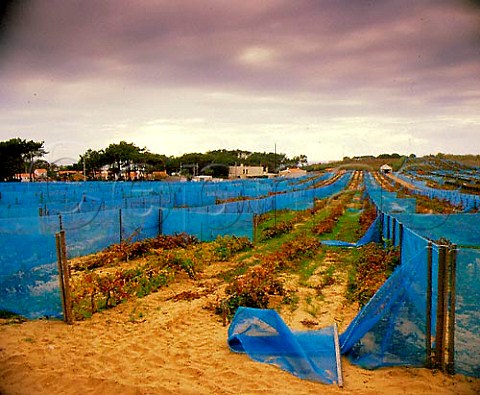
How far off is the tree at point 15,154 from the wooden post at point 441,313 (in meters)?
45.2

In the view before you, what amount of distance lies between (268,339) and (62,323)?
303 centimetres

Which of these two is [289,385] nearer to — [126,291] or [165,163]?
[126,291]

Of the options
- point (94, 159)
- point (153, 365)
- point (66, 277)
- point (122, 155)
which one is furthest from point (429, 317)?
point (94, 159)

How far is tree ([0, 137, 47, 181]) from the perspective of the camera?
4244 centimetres

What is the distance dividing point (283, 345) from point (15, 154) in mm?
48941

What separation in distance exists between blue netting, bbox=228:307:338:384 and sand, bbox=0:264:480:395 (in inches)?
4.6

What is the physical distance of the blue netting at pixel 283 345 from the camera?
3.61 m

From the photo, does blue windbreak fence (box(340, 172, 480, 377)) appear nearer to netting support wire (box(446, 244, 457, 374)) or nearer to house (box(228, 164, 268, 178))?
netting support wire (box(446, 244, 457, 374))

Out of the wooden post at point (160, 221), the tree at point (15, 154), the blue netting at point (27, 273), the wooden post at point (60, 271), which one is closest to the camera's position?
the wooden post at point (60, 271)

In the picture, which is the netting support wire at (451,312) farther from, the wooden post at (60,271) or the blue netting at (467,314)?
the wooden post at (60,271)

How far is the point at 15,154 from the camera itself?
44031 mm

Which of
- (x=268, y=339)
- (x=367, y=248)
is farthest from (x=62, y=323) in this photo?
(x=367, y=248)

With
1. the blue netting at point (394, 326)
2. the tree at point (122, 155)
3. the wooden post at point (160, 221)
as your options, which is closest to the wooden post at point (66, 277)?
the blue netting at point (394, 326)

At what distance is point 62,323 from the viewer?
5168 mm
